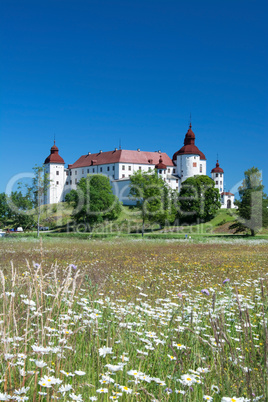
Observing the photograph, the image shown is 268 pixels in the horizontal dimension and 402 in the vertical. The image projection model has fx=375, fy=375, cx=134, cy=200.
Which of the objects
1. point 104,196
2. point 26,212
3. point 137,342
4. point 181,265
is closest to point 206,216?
point 104,196

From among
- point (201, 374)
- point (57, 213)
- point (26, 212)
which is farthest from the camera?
point (57, 213)

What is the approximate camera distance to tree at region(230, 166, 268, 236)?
45062 millimetres

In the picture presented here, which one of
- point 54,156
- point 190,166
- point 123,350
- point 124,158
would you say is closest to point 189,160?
point 190,166

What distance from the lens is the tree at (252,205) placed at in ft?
148

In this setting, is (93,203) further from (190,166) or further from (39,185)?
(190,166)

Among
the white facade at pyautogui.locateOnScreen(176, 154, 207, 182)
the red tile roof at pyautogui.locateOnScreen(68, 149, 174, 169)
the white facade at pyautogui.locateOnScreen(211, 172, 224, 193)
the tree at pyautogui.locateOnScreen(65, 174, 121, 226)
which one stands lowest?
the tree at pyautogui.locateOnScreen(65, 174, 121, 226)

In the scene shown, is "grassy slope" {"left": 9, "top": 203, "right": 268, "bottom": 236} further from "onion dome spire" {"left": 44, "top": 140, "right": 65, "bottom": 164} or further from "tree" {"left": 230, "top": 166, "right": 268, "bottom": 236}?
"onion dome spire" {"left": 44, "top": 140, "right": 65, "bottom": 164}

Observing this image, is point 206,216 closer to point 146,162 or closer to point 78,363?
point 146,162

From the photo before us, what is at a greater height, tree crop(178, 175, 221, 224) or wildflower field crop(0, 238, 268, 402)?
tree crop(178, 175, 221, 224)

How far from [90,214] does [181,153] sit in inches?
2104

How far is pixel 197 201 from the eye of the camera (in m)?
72.8

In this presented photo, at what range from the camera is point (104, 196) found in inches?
2751

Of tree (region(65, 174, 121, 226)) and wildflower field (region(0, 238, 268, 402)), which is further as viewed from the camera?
tree (region(65, 174, 121, 226))

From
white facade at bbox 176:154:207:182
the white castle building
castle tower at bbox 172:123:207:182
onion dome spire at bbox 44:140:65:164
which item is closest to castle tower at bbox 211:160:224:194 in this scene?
the white castle building
